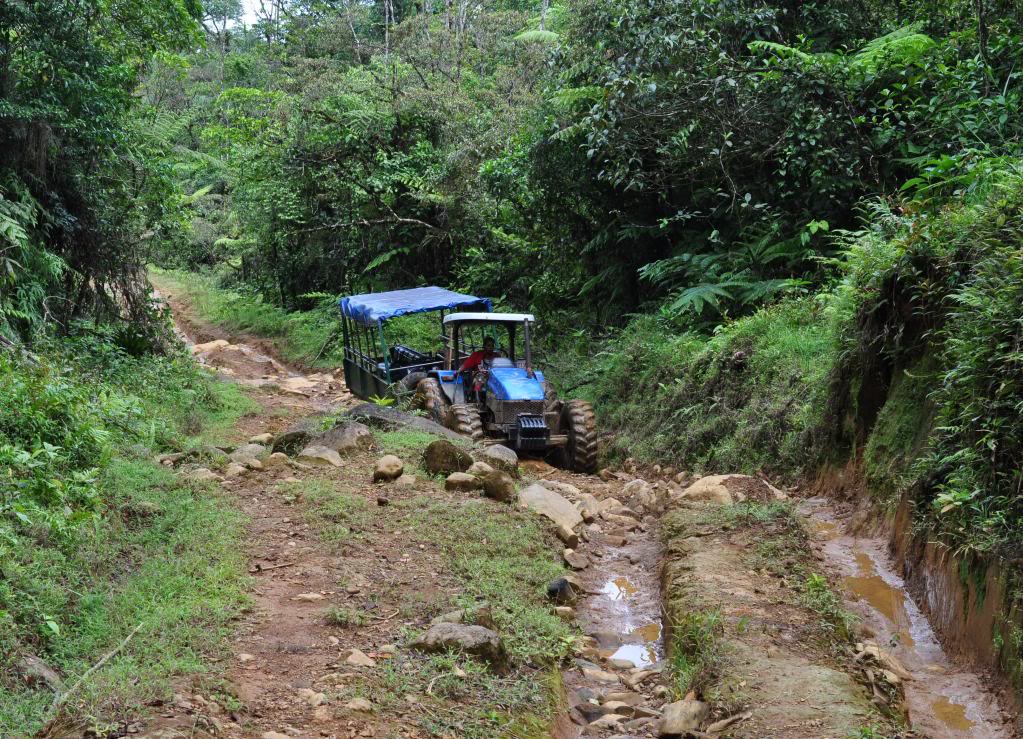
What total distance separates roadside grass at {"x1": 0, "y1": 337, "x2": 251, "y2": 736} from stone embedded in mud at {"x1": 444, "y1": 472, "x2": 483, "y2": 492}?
2062 millimetres

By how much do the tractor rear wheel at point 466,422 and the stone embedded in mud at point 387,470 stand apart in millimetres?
2789

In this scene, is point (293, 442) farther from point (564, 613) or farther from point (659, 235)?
point (659, 235)

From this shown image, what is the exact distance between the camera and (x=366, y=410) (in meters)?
11.4

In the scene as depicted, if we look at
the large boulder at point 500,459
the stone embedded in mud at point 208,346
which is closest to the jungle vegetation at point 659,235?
the large boulder at point 500,459

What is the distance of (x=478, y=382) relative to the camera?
12.6m

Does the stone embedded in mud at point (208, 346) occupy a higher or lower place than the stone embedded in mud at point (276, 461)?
lower

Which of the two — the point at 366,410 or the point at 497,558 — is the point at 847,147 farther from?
the point at 497,558

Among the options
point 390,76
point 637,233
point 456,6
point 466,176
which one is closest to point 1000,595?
point 637,233

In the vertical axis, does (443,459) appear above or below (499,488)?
above

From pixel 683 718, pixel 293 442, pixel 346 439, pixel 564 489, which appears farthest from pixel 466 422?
pixel 683 718

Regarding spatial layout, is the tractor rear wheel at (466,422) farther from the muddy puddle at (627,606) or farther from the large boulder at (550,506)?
the muddy puddle at (627,606)

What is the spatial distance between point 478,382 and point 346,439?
3.24 m

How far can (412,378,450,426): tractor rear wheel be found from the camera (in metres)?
12.2

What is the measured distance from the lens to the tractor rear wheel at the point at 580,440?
1160 centimetres
